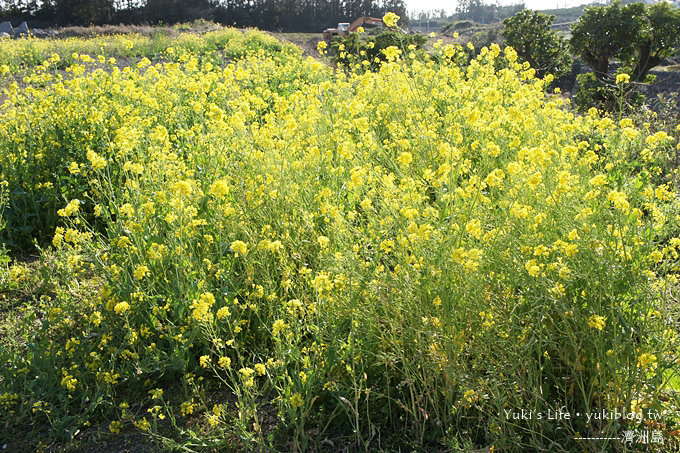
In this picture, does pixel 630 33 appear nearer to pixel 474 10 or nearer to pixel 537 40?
pixel 537 40

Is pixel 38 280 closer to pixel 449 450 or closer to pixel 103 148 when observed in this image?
pixel 103 148

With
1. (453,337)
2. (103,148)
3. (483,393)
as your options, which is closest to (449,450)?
(483,393)

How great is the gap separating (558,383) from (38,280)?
3093 millimetres

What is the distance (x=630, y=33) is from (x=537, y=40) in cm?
154

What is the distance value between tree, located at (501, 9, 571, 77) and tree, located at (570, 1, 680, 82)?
2.01 ft

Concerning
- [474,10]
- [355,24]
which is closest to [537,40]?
[355,24]

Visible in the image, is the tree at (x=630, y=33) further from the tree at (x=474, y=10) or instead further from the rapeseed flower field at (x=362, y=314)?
the tree at (x=474, y=10)

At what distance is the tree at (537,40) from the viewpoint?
8.95 m

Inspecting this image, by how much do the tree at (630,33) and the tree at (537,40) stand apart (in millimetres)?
611

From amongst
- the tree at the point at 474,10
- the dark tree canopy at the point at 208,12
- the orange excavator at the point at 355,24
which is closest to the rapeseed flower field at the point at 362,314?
the orange excavator at the point at 355,24

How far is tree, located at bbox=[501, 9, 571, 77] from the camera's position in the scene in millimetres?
8945

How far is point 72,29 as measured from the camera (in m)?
26.0

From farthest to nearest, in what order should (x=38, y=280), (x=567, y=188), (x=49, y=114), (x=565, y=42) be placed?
(x=565, y=42) < (x=49, y=114) < (x=38, y=280) < (x=567, y=188)

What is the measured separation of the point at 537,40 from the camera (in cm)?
898
